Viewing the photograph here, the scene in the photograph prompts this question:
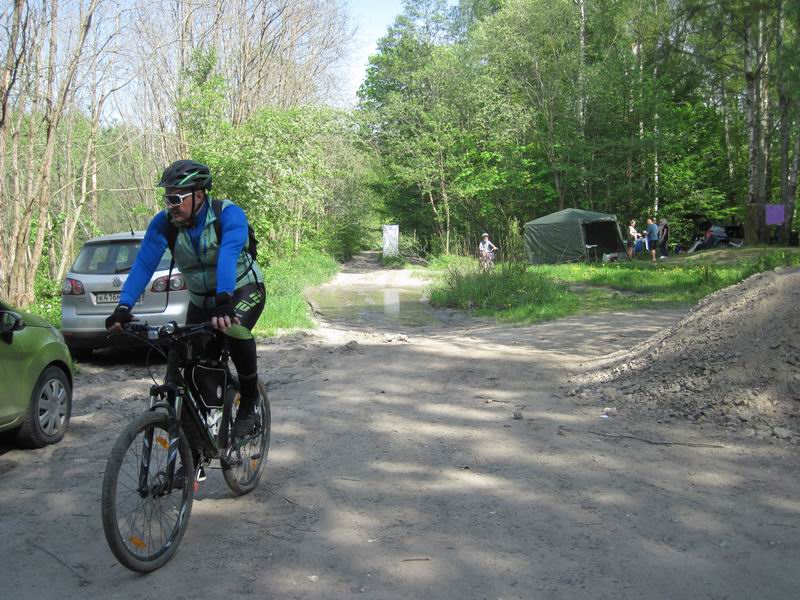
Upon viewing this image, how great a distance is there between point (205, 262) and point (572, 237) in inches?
1128

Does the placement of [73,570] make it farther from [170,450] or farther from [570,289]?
[570,289]

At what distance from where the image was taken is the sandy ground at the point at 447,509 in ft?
10.9

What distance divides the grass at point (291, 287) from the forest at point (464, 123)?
1.12 m

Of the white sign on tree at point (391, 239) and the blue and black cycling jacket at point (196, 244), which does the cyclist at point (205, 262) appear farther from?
the white sign on tree at point (391, 239)

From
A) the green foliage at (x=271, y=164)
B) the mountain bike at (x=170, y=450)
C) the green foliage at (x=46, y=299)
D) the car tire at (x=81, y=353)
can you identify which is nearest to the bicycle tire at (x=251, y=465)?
the mountain bike at (x=170, y=450)

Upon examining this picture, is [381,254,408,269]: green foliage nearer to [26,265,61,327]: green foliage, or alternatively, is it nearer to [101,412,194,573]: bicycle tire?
[26,265,61,327]: green foliage

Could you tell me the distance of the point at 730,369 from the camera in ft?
19.2

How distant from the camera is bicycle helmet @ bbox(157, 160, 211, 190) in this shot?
3.78m

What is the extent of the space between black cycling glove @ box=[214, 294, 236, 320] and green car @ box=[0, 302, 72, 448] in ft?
8.39

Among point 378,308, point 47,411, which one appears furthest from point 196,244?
point 378,308

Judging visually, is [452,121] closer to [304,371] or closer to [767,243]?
[767,243]

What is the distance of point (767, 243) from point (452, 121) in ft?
55.5

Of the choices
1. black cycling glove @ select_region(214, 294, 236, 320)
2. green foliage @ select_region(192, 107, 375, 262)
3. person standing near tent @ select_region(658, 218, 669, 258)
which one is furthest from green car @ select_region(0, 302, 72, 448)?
person standing near tent @ select_region(658, 218, 669, 258)

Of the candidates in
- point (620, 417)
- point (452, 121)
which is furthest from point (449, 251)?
point (620, 417)
